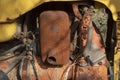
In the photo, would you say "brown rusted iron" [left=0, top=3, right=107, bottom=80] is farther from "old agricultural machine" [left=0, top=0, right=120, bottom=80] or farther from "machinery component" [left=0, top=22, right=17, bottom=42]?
"machinery component" [left=0, top=22, right=17, bottom=42]

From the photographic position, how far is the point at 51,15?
370cm

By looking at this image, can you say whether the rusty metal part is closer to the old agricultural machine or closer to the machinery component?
the old agricultural machine

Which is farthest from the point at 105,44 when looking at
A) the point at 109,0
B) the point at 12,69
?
the point at 12,69

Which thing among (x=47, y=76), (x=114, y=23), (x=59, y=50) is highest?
(x=114, y=23)

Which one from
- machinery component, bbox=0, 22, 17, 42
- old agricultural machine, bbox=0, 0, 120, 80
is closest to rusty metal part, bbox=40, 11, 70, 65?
old agricultural machine, bbox=0, 0, 120, 80

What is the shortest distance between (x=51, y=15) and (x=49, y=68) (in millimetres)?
507

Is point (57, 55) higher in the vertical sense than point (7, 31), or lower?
lower

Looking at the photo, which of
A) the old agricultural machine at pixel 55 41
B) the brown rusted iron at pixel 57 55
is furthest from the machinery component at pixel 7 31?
the brown rusted iron at pixel 57 55

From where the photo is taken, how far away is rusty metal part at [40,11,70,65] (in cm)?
369

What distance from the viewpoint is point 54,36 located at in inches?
146

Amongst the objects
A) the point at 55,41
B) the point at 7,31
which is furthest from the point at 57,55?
the point at 7,31

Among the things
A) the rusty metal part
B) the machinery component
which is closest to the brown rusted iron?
the rusty metal part

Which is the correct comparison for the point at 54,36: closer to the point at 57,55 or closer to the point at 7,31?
the point at 57,55

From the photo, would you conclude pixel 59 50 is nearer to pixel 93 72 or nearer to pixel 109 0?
pixel 93 72
